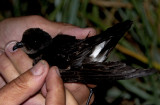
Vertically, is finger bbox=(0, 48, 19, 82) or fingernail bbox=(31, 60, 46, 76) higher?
fingernail bbox=(31, 60, 46, 76)

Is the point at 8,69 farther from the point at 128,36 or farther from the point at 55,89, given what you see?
the point at 128,36

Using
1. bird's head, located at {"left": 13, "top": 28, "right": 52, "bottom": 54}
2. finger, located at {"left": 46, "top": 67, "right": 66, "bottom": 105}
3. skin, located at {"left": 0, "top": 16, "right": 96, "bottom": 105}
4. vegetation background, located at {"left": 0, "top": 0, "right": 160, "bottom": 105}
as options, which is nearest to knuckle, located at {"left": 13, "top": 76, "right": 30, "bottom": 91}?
skin, located at {"left": 0, "top": 16, "right": 96, "bottom": 105}

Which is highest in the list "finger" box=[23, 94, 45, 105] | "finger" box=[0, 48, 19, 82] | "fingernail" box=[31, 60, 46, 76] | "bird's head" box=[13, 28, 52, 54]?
"fingernail" box=[31, 60, 46, 76]

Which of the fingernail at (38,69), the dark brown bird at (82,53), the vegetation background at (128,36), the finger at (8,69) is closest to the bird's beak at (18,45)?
the dark brown bird at (82,53)

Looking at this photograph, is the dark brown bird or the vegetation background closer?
the dark brown bird

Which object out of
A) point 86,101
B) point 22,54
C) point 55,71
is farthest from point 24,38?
point 86,101

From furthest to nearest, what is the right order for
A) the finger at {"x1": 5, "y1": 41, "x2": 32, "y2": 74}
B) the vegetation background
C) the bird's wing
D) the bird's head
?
1. the vegetation background
2. the bird's head
3. the finger at {"x1": 5, "y1": 41, "x2": 32, "y2": 74}
4. the bird's wing

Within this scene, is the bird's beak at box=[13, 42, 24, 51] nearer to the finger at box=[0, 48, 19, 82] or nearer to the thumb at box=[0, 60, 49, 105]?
the finger at box=[0, 48, 19, 82]
